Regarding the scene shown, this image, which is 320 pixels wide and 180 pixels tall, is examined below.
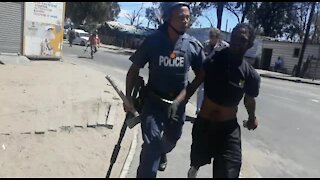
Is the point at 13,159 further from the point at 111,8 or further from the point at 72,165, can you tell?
the point at 111,8

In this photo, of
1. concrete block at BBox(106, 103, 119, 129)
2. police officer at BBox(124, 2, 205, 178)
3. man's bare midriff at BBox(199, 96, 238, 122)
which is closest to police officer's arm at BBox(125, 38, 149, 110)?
police officer at BBox(124, 2, 205, 178)

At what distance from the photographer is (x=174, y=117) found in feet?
14.4

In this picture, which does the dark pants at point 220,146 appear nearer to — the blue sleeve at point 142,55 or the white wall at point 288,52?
the blue sleeve at point 142,55

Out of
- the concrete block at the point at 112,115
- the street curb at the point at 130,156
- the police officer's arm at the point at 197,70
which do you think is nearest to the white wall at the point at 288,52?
the concrete block at the point at 112,115

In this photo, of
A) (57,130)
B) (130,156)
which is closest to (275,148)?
(130,156)

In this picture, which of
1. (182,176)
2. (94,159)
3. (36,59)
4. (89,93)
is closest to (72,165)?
(94,159)

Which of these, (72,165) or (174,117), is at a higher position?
(174,117)

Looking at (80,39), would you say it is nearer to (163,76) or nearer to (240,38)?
(163,76)

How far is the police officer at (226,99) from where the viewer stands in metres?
4.08

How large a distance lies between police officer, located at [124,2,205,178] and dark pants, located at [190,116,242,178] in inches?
12.8

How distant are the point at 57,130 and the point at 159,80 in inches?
150

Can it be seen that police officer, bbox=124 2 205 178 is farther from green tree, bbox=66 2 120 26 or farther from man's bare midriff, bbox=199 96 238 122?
green tree, bbox=66 2 120 26

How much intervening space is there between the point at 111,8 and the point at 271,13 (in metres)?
29.4

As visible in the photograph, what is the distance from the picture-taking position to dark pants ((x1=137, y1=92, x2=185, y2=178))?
414 cm
